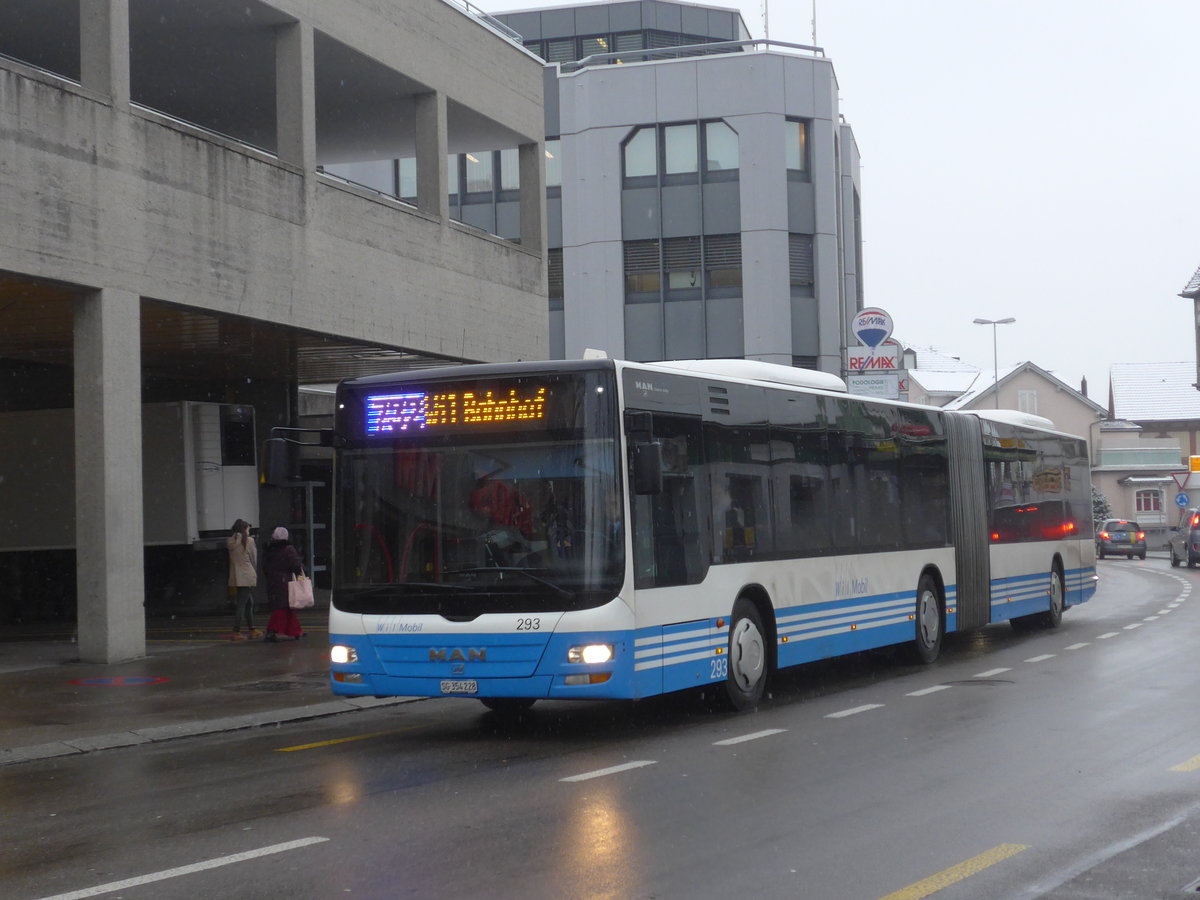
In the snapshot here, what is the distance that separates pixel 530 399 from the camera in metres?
11.2

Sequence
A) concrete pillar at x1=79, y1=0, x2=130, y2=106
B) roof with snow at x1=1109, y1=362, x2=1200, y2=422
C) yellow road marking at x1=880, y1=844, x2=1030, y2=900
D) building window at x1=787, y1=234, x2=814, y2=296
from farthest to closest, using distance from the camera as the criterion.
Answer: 1. roof with snow at x1=1109, y1=362, x2=1200, y2=422
2. building window at x1=787, y1=234, x2=814, y2=296
3. concrete pillar at x1=79, y1=0, x2=130, y2=106
4. yellow road marking at x1=880, y1=844, x2=1030, y2=900

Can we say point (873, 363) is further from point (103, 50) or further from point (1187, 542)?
point (1187, 542)

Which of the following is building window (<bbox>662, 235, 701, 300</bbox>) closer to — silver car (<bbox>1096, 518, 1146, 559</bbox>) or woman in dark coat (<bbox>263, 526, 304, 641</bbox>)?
silver car (<bbox>1096, 518, 1146, 559</bbox>)

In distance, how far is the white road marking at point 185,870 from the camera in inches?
257

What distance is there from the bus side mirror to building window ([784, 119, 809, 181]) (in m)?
34.5

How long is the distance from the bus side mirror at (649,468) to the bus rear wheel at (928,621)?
669cm

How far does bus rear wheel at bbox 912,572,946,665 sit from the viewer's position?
16750 mm

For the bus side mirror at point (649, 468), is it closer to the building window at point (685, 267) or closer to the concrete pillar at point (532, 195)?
the concrete pillar at point (532, 195)

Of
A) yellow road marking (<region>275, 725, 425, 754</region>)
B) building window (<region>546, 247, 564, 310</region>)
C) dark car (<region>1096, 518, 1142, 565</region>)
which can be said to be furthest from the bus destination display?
dark car (<region>1096, 518, 1142, 565</region>)

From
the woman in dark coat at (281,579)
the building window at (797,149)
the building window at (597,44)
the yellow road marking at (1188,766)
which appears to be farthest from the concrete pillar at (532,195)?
the building window at (597,44)

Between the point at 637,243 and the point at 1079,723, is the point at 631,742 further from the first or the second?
the point at 637,243

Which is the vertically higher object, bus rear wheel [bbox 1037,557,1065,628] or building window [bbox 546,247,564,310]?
building window [bbox 546,247,564,310]

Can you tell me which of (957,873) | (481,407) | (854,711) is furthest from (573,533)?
(957,873)

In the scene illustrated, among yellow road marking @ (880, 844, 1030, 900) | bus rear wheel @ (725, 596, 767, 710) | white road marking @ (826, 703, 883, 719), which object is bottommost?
white road marking @ (826, 703, 883, 719)
